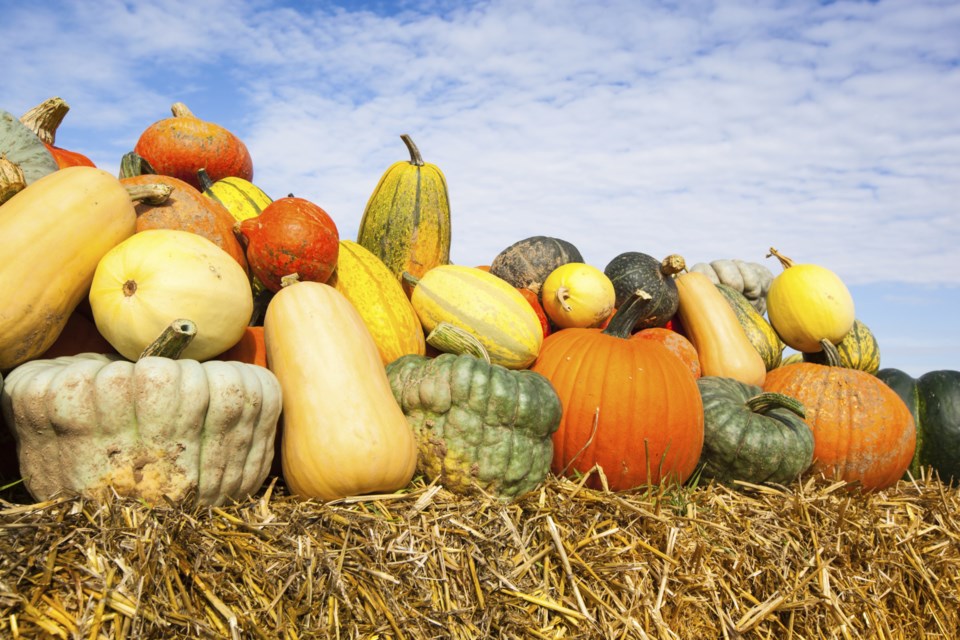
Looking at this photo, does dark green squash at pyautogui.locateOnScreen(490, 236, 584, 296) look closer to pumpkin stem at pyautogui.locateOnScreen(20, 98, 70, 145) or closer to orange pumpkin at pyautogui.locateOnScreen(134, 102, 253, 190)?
orange pumpkin at pyautogui.locateOnScreen(134, 102, 253, 190)

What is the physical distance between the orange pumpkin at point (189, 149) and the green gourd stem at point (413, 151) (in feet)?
4.65

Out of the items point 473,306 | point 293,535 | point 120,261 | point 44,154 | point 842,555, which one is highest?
point 44,154

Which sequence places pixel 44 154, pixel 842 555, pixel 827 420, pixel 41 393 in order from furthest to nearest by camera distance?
1. pixel 827 420
2. pixel 44 154
3. pixel 842 555
4. pixel 41 393

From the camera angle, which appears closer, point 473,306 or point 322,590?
point 322,590

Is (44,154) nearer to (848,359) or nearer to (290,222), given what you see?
(290,222)

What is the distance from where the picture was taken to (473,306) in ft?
11.4

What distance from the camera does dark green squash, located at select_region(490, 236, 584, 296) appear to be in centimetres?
437

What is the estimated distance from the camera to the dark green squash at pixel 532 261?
4.37 meters

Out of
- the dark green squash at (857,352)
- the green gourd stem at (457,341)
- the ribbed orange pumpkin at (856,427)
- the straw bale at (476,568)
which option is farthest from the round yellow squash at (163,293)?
the dark green squash at (857,352)

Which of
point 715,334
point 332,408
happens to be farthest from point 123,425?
point 715,334


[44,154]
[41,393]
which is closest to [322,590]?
[41,393]

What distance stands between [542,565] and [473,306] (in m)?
1.42

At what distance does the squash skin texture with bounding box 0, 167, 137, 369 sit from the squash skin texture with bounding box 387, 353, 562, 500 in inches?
51.9

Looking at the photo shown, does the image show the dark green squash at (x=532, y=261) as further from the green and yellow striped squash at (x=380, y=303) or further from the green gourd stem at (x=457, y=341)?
the green gourd stem at (x=457, y=341)
